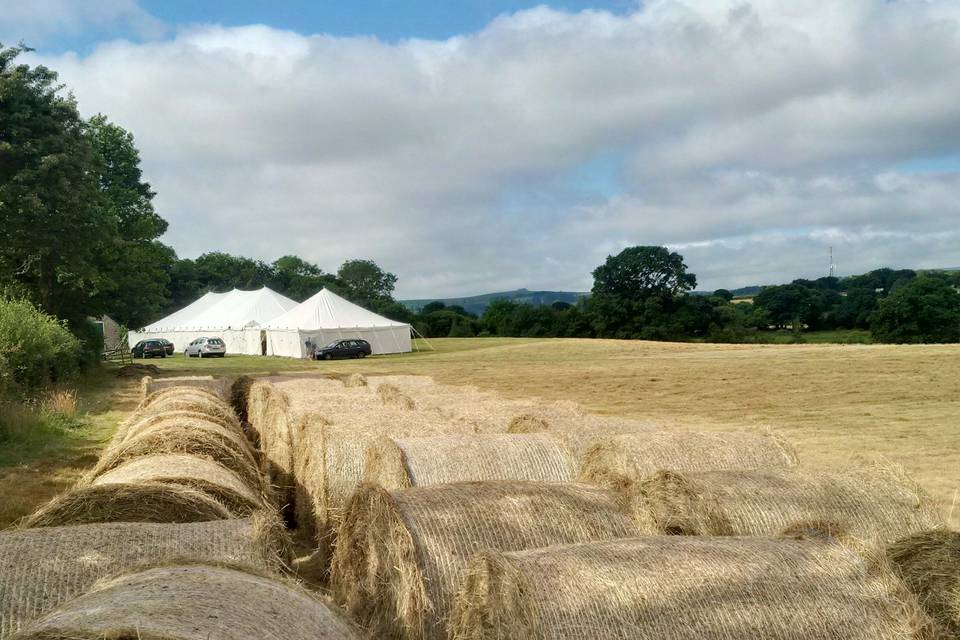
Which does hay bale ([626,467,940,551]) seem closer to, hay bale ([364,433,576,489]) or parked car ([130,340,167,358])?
hay bale ([364,433,576,489])

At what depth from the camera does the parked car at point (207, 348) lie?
49.2m

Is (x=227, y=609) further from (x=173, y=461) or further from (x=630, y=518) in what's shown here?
(x=173, y=461)

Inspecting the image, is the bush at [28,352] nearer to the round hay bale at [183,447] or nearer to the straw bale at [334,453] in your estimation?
the straw bale at [334,453]

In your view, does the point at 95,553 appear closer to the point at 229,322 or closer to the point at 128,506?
the point at 128,506

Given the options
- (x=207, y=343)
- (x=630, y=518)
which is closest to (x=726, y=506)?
(x=630, y=518)

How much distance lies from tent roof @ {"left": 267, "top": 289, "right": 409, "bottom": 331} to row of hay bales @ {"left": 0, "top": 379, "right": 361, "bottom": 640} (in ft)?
133

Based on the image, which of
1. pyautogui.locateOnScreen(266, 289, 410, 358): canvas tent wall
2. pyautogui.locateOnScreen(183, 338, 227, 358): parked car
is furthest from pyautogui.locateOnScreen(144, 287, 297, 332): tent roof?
pyautogui.locateOnScreen(266, 289, 410, 358): canvas tent wall

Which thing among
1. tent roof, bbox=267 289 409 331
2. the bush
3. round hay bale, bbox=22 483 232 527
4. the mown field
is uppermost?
tent roof, bbox=267 289 409 331

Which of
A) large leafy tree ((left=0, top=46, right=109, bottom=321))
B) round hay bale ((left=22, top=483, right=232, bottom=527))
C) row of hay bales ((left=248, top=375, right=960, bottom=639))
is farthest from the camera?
large leafy tree ((left=0, top=46, right=109, bottom=321))

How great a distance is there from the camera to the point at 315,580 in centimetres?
677

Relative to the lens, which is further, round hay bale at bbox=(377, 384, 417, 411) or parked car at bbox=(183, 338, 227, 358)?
parked car at bbox=(183, 338, 227, 358)

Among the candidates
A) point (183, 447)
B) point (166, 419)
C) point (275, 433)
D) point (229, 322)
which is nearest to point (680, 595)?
point (183, 447)

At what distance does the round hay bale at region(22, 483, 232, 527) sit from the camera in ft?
15.7

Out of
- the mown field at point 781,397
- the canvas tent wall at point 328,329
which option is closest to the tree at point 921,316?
the mown field at point 781,397
